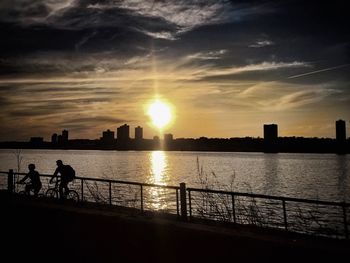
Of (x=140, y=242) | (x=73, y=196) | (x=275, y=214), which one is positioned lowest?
(x=275, y=214)

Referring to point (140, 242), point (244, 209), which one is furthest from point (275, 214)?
point (140, 242)

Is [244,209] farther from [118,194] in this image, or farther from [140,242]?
[140,242]

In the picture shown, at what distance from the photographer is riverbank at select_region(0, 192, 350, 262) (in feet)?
22.8

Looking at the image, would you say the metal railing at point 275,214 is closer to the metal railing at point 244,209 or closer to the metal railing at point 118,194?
the metal railing at point 244,209

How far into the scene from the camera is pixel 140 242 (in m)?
8.39

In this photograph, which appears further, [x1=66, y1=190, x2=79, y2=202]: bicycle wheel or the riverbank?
[x1=66, y1=190, x2=79, y2=202]: bicycle wheel

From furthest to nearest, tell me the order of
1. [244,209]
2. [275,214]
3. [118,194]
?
[118,194] → [275,214] → [244,209]

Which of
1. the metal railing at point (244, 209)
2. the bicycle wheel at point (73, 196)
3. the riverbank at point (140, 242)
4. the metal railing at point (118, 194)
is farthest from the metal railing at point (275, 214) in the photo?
the bicycle wheel at point (73, 196)

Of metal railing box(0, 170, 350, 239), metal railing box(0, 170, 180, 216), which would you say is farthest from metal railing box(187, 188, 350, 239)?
metal railing box(0, 170, 180, 216)

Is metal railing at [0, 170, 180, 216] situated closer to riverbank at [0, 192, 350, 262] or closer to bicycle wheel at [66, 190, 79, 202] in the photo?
bicycle wheel at [66, 190, 79, 202]

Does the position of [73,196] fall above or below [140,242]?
below

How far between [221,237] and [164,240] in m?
1.34

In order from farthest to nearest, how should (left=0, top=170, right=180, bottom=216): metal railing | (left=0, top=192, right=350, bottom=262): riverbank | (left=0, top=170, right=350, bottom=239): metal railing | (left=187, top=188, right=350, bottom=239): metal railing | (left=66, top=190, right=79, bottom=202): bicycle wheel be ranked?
(left=66, top=190, right=79, bottom=202): bicycle wheel < (left=0, top=170, right=180, bottom=216): metal railing < (left=0, top=170, right=350, bottom=239): metal railing < (left=187, top=188, right=350, bottom=239): metal railing < (left=0, top=192, right=350, bottom=262): riverbank

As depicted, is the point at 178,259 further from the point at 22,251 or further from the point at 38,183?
the point at 38,183
